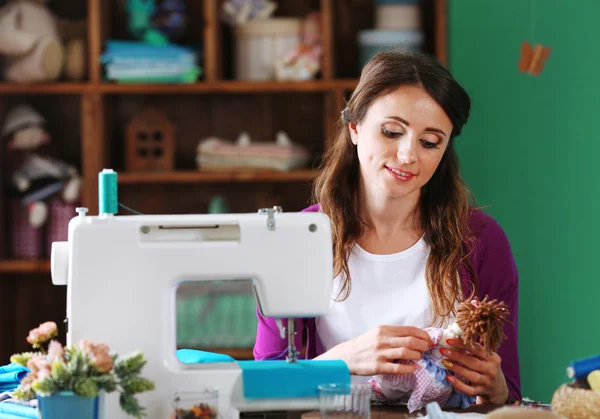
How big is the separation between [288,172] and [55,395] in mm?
2021

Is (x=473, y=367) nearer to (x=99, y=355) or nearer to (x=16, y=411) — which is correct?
(x=99, y=355)

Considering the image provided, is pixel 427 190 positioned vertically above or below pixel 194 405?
above

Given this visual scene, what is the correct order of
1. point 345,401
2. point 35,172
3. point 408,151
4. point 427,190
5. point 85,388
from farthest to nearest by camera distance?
point 35,172 < point 427,190 < point 408,151 < point 345,401 < point 85,388

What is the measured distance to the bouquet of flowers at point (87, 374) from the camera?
1.23 metres

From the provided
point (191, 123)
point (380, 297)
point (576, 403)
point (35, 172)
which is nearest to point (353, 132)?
point (380, 297)

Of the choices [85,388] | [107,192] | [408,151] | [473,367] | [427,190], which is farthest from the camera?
[427,190]

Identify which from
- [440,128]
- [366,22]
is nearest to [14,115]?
[366,22]

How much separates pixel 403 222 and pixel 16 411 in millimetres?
969

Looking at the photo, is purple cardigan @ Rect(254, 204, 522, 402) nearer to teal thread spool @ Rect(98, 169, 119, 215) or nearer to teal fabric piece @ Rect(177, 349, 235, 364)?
teal fabric piece @ Rect(177, 349, 235, 364)

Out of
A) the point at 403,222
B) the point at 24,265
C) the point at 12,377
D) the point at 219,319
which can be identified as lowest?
the point at 219,319

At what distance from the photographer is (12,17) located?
317 cm

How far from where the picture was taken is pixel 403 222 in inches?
79.8

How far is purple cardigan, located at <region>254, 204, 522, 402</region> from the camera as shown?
1926 mm

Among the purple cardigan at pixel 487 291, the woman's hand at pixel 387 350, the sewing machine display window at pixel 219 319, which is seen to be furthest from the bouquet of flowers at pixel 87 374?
the sewing machine display window at pixel 219 319
